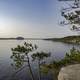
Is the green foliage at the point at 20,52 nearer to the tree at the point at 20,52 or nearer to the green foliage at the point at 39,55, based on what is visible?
the tree at the point at 20,52

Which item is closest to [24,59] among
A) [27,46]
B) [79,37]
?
[27,46]

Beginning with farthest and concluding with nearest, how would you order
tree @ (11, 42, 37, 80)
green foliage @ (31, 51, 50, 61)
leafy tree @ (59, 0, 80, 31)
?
green foliage @ (31, 51, 50, 61) < tree @ (11, 42, 37, 80) < leafy tree @ (59, 0, 80, 31)

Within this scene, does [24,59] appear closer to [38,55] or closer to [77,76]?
[38,55]

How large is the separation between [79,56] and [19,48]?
1780 mm

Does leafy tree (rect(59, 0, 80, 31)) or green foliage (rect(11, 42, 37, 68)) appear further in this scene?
green foliage (rect(11, 42, 37, 68))

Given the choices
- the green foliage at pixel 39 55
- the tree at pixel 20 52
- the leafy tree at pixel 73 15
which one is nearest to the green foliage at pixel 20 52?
the tree at pixel 20 52

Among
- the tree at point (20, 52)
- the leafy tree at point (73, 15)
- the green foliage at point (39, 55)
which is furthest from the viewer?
the green foliage at point (39, 55)

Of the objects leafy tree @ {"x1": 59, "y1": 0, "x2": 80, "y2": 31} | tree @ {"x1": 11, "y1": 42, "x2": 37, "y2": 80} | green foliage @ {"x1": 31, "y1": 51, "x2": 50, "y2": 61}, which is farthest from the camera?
green foliage @ {"x1": 31, "y1": 51, "x2": 50, "y2": 61}

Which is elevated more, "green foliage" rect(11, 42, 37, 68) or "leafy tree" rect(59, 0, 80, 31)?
"leafy tree" rect(59, 0, 80, 31)

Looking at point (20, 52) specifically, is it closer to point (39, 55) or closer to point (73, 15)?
point (39, 55)

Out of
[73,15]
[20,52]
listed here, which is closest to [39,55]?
[20,52]

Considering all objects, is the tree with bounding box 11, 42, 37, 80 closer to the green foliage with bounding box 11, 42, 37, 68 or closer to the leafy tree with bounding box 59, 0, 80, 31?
the green foliage with bounding box 11, 42, 37, 68

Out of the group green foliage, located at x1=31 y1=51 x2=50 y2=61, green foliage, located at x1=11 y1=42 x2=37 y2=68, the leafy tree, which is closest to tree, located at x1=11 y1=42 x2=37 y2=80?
green foliage, located at x1=11 y1=42 x2=37 y2=68

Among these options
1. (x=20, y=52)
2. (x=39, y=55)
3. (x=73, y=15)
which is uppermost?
(x=73, y=15)
